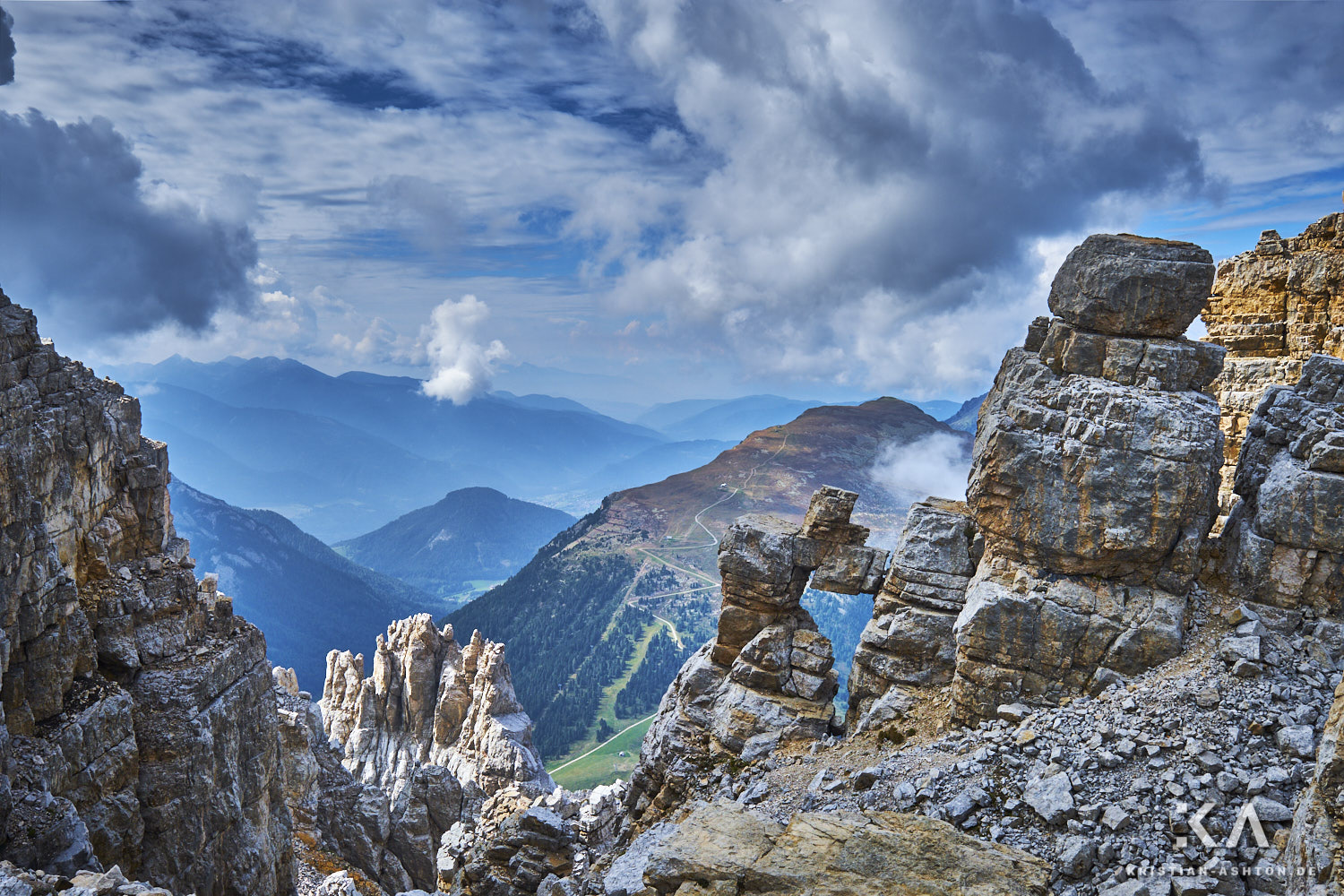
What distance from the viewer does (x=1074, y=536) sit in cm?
2525

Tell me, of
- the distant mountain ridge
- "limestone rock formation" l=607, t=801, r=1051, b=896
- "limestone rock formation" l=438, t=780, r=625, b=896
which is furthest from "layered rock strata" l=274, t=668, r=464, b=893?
the distant mountain ridge

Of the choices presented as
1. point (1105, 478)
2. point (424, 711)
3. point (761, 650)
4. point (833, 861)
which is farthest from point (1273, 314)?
point (424, 711)

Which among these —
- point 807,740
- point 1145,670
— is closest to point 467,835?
point 807,740

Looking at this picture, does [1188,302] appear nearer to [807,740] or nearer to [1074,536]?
[1074,536]

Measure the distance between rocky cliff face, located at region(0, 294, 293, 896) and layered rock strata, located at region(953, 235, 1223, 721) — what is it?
34.4 meters

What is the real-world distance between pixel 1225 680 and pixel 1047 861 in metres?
8.27

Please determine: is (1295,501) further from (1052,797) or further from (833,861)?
(833,861)

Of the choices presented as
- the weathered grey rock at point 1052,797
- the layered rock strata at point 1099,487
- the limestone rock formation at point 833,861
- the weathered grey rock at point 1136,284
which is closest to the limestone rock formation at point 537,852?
the limestone rock formation at point 833,861

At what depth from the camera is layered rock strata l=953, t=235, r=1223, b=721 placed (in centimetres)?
2442

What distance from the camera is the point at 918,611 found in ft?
96.0

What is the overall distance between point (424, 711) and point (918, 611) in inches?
2844

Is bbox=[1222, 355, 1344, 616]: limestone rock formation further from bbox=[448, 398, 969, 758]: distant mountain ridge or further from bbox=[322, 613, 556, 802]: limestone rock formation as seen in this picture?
bbox=[448, 398, 969, 758]: distant mountain ridge

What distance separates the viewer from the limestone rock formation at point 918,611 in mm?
28875

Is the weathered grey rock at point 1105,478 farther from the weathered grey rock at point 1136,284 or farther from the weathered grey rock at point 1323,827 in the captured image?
the weathered grey rock at point 1323,827
